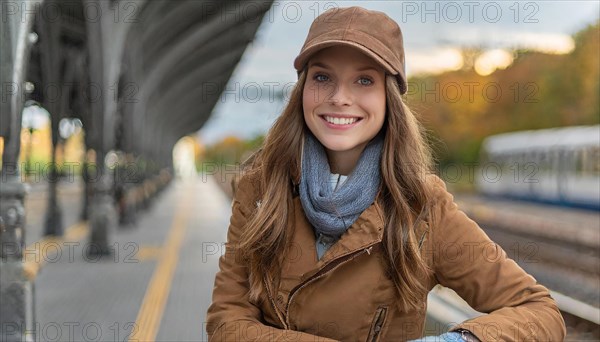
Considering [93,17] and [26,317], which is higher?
[93,17]

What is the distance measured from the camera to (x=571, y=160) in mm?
27969

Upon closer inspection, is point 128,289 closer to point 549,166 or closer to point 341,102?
point 341,102

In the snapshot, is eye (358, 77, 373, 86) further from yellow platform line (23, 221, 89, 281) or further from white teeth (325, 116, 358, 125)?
yellow platform line (23, 221, 89, 281)

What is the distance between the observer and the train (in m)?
26.3

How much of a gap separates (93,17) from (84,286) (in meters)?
4.23


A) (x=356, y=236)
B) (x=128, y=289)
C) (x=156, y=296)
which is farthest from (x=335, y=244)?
(x=128, y=289)

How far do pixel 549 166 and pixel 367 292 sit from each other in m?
30.0

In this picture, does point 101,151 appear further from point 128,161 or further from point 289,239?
point 289,239

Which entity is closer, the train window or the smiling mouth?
the smiling mouth

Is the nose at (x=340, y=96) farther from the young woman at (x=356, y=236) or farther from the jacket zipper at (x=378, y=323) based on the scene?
the jacket zipper at (x=378, y=323)

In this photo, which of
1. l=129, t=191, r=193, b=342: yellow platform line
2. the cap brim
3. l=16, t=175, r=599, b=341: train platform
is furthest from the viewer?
l=16, t=175, r=599, b=341: train platform

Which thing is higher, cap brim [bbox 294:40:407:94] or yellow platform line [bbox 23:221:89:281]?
cap brim [bbox 294:40:407:94]

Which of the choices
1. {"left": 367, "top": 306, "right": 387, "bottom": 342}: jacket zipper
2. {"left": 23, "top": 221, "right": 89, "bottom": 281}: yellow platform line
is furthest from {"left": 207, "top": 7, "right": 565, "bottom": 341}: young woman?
{"left": 23, "top": 221, "right": 89, "bottom": 281}: yellow platform line

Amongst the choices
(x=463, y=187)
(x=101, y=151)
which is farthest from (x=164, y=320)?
(x=463, y=187)
